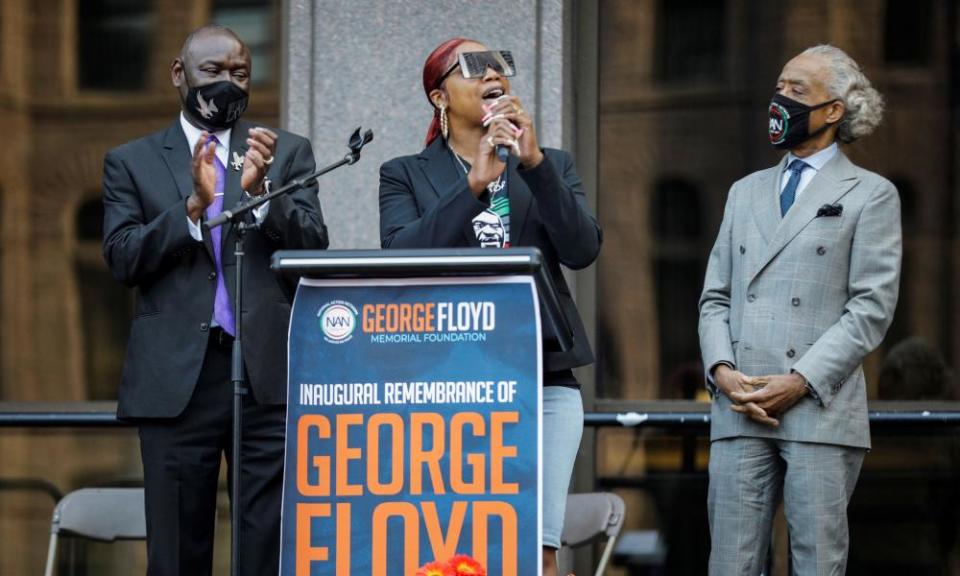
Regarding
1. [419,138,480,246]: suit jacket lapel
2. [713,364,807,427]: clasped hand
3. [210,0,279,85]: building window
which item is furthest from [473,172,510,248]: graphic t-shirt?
[210,0,279,85]: building window

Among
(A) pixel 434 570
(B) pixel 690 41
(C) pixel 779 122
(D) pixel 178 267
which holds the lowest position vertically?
(A) pixel 434 570

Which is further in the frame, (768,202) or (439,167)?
(768,202)

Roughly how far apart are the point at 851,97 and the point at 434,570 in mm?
2495

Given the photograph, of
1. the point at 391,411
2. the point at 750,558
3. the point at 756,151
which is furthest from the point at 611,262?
the point at 391,411

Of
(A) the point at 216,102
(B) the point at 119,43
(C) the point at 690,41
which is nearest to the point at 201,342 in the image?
(A) the point at 216,102

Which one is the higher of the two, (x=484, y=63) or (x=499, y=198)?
(x=484, y=63)

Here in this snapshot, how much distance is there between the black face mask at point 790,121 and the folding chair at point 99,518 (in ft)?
10.2

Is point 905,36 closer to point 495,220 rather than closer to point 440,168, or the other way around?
point 440,168

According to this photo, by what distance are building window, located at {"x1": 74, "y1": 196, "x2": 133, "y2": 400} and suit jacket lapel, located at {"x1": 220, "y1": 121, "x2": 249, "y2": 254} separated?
98.0 inches

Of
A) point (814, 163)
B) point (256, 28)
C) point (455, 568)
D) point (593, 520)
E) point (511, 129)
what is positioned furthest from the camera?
point (256, 28)

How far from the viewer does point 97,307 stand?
Result: 7699mm

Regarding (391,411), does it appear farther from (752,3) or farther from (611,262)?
(752,3)

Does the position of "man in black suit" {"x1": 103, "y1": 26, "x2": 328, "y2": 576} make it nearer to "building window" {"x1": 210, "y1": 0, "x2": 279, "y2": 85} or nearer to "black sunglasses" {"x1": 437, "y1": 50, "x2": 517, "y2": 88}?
"black sunglasses" {"x1": 437, "y1": 50, "x2": 517, "y2": 88}

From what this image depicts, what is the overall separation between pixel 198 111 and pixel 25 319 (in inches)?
115
